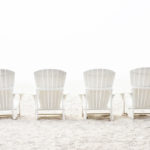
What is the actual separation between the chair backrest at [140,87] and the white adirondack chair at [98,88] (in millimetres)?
420

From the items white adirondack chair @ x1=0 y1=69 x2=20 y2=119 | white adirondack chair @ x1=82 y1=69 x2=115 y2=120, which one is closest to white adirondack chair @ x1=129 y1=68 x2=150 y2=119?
white adirondack chair @ x1=82 y1=69 x2=115 y2=120

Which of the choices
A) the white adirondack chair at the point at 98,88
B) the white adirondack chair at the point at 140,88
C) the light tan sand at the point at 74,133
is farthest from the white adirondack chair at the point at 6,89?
the white adirondack chair at the point at 140,88

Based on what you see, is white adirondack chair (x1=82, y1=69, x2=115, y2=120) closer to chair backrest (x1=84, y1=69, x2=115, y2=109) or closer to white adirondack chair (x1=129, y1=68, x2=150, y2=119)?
chair backrest (x1=84, y1=69, x2=115, y2=109)

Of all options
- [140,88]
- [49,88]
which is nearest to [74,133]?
[49,88]

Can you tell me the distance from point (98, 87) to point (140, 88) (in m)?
0.80

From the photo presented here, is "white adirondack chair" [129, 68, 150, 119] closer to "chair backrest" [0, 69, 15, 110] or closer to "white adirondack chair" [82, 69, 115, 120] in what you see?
"white adirondack chair" [82, 69, 115, 120]

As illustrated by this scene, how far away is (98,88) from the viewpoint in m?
6.11

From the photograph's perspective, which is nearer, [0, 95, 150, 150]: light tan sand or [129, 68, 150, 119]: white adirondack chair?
[0, 95, 150, 150]: light tan sand

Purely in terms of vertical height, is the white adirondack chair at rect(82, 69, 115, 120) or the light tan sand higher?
the white adirondack chair at rect(82, 69, 115, 120)

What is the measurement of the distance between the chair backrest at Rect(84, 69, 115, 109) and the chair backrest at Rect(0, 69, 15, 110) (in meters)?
1.41

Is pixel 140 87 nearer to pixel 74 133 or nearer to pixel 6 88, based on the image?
pixel 74 133

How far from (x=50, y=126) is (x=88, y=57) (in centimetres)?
1309

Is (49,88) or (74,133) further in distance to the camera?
(49,88)

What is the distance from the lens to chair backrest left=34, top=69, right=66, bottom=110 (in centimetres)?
604
